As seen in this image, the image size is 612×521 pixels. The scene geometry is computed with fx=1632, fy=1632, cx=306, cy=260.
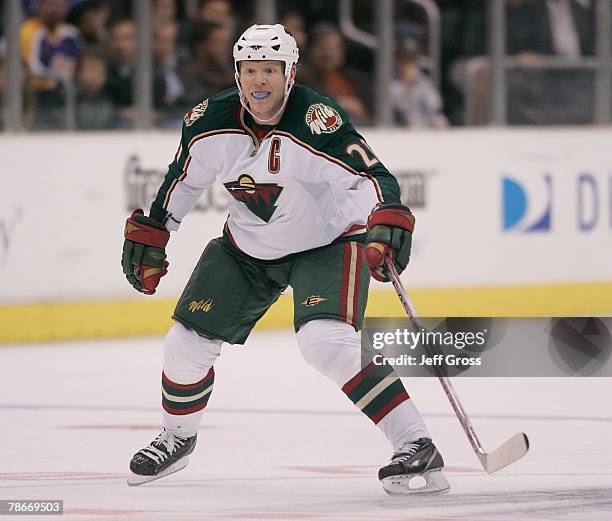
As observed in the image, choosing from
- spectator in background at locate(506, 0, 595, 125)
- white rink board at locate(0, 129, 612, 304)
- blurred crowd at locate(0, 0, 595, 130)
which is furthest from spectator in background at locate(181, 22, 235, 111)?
spectator in background at locate(506, 0, 595, 125)

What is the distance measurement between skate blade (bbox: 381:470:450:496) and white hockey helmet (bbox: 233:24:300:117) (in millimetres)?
1055

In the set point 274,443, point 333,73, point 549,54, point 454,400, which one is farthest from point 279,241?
point 549,54

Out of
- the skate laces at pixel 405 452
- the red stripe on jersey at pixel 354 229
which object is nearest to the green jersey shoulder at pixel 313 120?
the red stripe on jersey at pixel 354 229

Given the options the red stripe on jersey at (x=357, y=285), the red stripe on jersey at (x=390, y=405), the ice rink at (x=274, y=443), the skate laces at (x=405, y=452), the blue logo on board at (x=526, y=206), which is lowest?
the blue logo on board at (x=526, y=206)

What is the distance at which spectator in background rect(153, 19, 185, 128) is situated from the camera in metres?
8.77

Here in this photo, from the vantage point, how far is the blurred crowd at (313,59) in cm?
843

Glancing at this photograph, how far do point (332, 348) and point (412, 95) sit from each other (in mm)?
5531

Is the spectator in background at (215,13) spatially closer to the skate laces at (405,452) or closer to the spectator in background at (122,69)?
the spectator in background at (122,69)

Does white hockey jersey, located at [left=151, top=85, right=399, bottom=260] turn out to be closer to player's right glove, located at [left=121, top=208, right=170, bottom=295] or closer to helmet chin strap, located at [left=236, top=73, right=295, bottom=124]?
helmet chin strap, located at [left=236, top=73, right=295, bottom=124]

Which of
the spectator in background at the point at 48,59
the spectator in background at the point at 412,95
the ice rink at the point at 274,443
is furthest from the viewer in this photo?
the spectator in background at the point at 412,95

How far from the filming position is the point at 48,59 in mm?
8414

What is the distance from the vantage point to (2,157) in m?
8.09

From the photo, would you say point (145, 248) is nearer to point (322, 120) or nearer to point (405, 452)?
point (322, 120)

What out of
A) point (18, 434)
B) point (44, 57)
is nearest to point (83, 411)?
point (18, 434)
